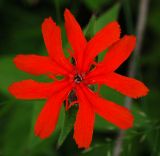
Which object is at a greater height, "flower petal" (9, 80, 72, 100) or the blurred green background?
the blurred green background

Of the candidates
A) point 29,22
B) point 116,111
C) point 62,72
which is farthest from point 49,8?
point 116,111

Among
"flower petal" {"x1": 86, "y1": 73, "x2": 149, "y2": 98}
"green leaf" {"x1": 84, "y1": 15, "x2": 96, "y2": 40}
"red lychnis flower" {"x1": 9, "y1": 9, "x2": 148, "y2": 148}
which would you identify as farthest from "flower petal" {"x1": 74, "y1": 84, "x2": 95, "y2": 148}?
"green leaf" {"x1": 84, "y1": 15, "x2": 96, "y2": 40}

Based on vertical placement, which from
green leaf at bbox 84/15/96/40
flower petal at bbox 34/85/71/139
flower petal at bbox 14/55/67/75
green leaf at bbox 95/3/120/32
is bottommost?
flower petal at bbox 34/85/71/139

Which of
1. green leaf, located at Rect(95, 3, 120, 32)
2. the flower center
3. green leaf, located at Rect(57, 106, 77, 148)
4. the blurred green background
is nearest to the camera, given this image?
green leaf, located at Rect(57, 106, 77, 148)

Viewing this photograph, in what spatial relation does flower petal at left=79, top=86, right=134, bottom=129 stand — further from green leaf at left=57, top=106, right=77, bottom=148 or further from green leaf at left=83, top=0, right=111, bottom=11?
green leaf at left=83, top=0, right=111, bottom=11

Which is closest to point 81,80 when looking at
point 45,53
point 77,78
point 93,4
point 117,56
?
point 77,78

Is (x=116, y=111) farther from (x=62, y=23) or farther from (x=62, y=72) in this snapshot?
(x=62, y=23)
